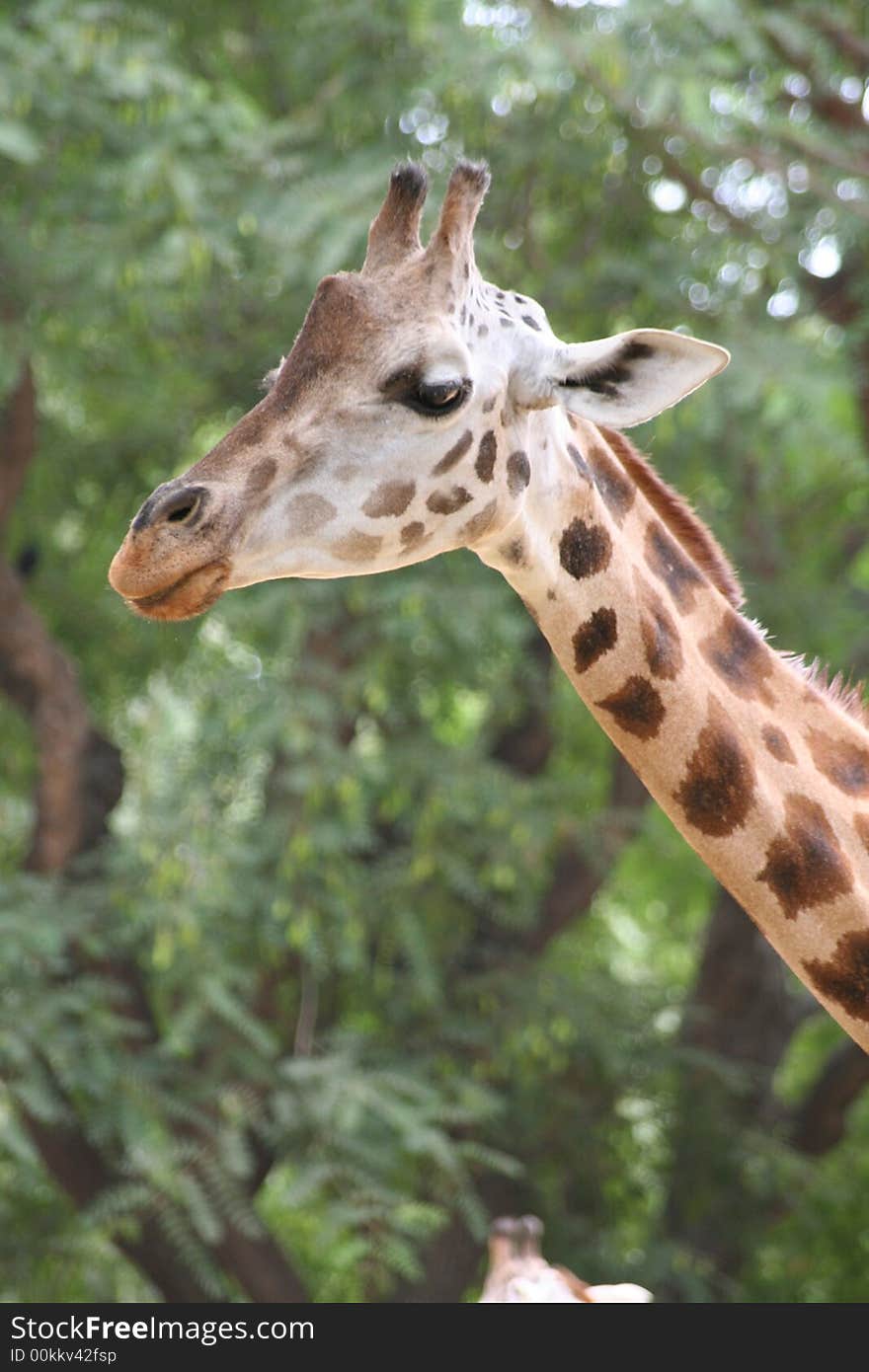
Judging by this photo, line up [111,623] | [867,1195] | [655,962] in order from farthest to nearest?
[655,962], [867,1195], [111,623]

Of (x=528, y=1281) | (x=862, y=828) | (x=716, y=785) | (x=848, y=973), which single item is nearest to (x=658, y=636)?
(x=716, y=785)

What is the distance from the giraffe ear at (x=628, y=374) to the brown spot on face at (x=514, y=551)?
0.67 ft

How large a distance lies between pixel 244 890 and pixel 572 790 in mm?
1467

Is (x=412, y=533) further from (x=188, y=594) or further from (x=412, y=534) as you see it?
(x=188, y=594)

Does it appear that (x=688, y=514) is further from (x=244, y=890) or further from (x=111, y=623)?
(x=111, y=623)

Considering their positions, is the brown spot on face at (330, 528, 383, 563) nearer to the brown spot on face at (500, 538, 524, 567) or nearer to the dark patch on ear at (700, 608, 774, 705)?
the brown spot on face at (500, 538, 524, 567)

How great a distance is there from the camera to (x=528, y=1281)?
414 cm

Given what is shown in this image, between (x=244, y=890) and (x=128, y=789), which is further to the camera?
(x=128, y=789)

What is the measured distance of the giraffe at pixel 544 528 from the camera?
226 centimetres

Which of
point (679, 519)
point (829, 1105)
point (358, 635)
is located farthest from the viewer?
point (829, 1105)

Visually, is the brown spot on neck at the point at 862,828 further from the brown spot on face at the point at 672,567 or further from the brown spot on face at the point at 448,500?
the brown spot on face at the point at 448,500

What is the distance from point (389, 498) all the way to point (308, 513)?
4.9 inches

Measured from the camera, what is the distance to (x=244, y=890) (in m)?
6.10
